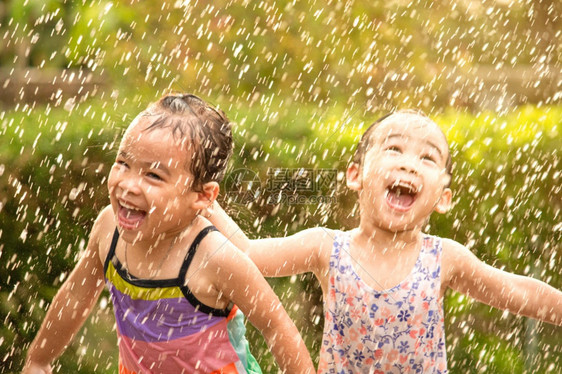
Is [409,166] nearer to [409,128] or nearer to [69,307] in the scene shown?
[409,128]

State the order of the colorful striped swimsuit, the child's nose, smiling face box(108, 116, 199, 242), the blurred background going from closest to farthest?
smiling face box(108, 116, 199, 242), the colorful striped swimsuit, the child's nose, the blurred background

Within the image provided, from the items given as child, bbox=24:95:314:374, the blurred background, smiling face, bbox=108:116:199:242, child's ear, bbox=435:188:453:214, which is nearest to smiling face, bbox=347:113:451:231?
child's ear, bbox=435:188:453:214

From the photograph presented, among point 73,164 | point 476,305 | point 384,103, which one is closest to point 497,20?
point 384,103

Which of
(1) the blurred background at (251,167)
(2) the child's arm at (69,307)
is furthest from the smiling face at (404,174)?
(1) the blurred background at (251,167)

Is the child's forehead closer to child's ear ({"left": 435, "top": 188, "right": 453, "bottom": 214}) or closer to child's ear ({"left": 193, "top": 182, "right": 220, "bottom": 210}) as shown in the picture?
child's ear ({"left": 435, "top": 188, "right": 453, "bottom": 214})

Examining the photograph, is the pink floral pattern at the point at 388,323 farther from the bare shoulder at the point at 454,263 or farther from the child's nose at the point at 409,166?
the child's nose at the point at 409,166

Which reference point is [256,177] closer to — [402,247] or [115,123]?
[115,123]

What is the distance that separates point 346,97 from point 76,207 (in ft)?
10.9

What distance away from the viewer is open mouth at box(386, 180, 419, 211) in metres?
2.94

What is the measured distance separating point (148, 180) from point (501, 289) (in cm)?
146

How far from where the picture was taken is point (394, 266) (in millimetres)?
3049

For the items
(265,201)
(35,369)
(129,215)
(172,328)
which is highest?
(129,215)

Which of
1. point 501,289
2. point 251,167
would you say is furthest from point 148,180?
point 251,167

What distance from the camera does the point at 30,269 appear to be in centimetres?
469
